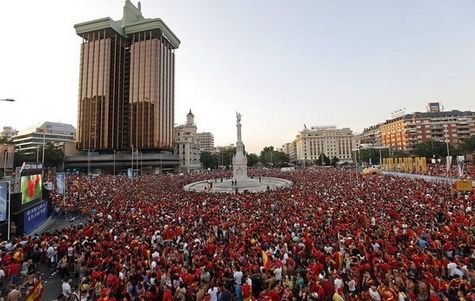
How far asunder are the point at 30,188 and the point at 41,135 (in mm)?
139045

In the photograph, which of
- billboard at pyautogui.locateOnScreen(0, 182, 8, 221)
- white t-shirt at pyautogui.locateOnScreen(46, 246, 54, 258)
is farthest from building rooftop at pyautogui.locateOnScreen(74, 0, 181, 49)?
white t-shirt at pyautogui.locateOnScreen(46, 246, 54, 258)

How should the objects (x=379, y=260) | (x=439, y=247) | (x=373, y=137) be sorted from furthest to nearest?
(x=373, y=137) → (x=439, y=247) → (x=379, y=260)

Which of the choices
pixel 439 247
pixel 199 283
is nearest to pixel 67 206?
pixel 199 283

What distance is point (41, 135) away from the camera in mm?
134375

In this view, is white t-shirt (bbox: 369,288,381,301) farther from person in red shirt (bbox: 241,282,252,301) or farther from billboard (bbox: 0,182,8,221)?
billboard (bbox: 0,182,8,221)

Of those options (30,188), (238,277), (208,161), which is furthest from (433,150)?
(30,188)

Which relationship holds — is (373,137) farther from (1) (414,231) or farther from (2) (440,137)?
(1) (414,231)

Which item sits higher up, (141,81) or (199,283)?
(141,81)

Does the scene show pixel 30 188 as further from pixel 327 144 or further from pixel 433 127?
pixel 327 144

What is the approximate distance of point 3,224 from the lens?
17.0m

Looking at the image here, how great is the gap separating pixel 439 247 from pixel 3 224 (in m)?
23.4

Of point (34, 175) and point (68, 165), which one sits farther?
point (68, 165)

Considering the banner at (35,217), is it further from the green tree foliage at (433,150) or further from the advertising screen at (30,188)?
the green tree foliage at (433,150)

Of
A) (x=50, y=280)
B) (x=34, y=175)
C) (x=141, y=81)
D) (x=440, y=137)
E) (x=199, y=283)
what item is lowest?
(x=50, y=280)
